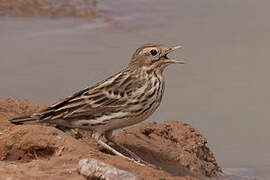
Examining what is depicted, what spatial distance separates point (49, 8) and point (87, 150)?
12492 mm

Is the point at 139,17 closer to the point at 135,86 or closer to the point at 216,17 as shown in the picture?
the point at 216,17

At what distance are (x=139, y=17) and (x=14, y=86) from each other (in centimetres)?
646

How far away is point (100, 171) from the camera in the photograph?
796 cm

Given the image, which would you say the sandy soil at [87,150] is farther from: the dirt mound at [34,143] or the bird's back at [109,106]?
the bird's back at [109,106]

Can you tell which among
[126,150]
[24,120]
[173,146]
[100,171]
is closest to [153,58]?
[126,150]

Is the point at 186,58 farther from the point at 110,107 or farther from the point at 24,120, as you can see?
the point at 24,120

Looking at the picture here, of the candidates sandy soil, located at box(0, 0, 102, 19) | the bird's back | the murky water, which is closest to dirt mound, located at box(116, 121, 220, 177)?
the murky water

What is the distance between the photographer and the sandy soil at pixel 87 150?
8.52m

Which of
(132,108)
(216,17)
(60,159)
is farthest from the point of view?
(216,17)

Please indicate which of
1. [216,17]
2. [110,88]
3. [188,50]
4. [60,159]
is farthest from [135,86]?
[216,17]

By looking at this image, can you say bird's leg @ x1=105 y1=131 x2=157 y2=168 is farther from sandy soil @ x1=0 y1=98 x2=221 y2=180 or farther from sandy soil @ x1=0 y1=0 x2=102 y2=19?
sandy soil @ x1=0 y1=0 x2=102 y2=19

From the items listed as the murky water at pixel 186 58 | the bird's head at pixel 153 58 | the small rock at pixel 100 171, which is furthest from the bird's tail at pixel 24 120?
the murky water at pixel 186 58

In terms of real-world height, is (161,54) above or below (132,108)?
above

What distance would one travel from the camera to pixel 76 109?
997 centimetres
